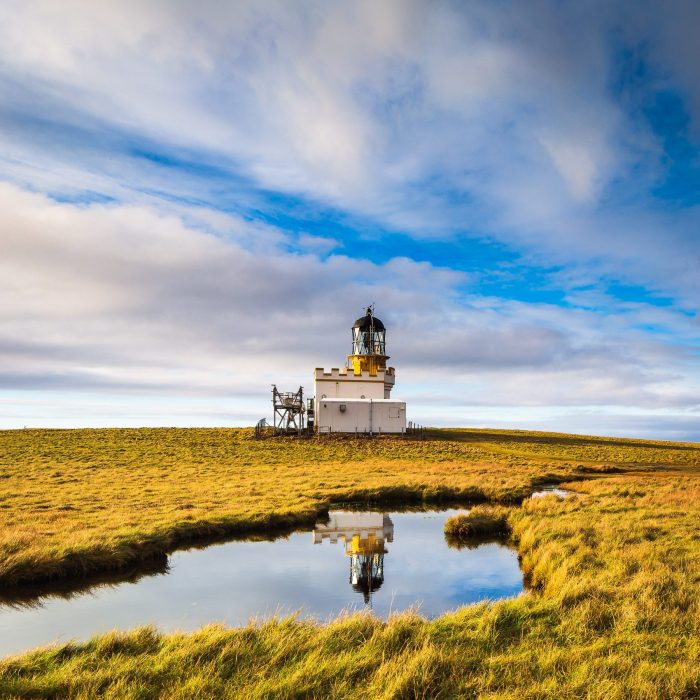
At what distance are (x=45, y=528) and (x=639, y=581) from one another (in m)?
15.3

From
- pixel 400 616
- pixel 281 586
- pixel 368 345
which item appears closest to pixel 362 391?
pixel 368 345

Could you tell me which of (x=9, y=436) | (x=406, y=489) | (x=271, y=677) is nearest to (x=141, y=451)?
(x=9, y=436)

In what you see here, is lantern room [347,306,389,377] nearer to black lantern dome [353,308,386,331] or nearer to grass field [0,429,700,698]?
black lantern dome [353,308,386,331]

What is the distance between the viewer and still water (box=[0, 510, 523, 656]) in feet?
33.2

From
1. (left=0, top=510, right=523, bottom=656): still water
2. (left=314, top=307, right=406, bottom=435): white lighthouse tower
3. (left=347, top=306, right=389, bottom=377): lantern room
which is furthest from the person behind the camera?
(left=347, top=306, right=389, bottom=377): lantern room

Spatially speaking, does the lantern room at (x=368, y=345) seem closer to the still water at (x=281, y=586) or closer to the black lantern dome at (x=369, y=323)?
the black lantern dome at (x=369, y=323)

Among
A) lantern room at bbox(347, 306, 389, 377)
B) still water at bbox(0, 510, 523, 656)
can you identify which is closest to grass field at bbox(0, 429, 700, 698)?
still water at bbox(0, 510, 523, 656)

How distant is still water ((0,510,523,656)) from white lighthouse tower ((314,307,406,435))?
1433 inches

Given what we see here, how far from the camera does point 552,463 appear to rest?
122 ft

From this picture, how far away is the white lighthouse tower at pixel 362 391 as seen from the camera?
53.8m

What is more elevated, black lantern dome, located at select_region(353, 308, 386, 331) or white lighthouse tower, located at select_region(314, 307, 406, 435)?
black lantern dome, located at select_region(353, 308, 386, 331)

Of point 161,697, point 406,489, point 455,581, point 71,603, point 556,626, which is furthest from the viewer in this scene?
point 406,489

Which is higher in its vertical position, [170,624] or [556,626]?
[556,626]

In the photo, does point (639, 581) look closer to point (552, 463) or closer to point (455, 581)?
point (455, 581)
